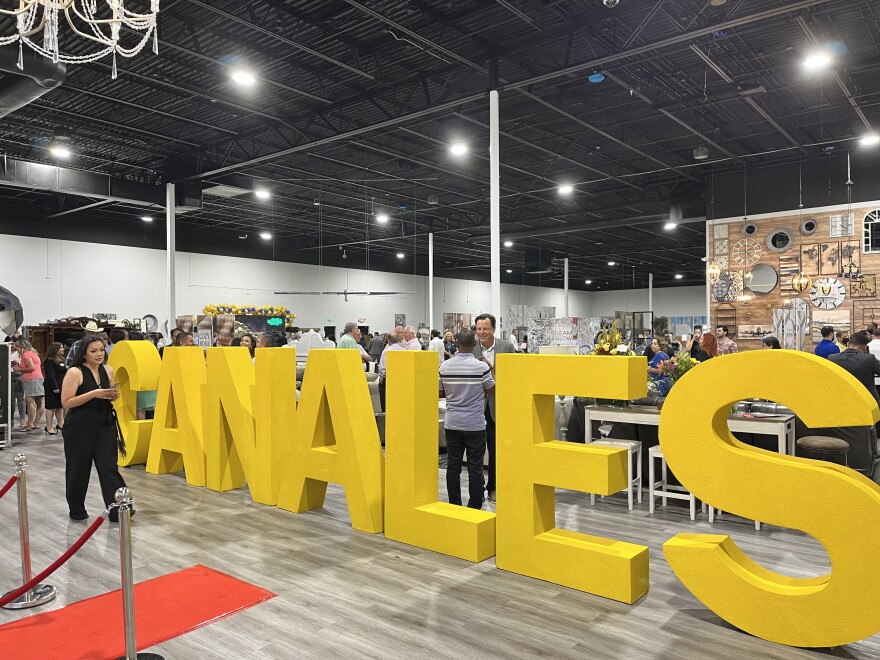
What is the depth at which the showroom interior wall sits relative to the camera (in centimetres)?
1628

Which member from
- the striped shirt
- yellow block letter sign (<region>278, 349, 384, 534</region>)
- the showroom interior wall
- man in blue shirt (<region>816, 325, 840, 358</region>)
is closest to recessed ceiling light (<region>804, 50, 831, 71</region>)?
man in blue shirt (<region>816, 325, 840, 358</region>)

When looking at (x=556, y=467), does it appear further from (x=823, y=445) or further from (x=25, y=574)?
(x=25, y=574)

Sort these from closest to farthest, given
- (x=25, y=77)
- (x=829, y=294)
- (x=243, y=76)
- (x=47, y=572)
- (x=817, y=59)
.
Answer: (x=47, y=572) < (x=25, y=77) < (x=817, y=59) < (x=243, y=76) < (x=829, y=294)

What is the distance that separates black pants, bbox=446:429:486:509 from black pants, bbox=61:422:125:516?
2.62m

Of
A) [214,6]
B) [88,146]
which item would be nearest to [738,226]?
[214,6]

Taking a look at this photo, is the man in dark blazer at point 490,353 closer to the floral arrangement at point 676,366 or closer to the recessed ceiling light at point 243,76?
the floral arrangement at point 676,366

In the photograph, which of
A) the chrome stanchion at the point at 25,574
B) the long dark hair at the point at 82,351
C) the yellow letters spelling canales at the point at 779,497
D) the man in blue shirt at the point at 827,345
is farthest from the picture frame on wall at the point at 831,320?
the chrome stanchion at the point at 25,574

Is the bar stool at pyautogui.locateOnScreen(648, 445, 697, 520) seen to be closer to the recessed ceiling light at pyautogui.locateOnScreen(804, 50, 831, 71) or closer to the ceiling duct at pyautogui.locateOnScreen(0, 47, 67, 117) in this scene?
the recessed ceiling light at pyautogui.locateOnScreen(804, 50, 831, 71)

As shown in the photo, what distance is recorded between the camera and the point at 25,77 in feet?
23.2

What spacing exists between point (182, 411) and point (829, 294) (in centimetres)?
1084

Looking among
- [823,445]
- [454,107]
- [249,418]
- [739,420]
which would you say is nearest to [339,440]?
[249,418]

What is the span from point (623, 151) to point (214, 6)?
325 inches

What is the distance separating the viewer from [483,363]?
4.81 m

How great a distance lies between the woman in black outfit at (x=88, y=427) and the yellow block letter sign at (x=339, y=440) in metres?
1.41
